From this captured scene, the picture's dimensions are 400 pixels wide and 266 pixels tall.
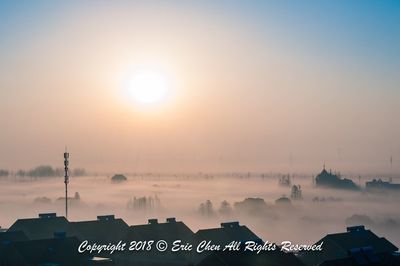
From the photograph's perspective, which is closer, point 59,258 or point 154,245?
point 59,258

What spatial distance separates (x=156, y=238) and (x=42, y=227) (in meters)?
25.3

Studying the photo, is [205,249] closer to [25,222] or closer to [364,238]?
[364,238]

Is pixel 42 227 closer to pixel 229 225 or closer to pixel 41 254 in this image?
pixel 41 254

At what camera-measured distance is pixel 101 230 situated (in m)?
148

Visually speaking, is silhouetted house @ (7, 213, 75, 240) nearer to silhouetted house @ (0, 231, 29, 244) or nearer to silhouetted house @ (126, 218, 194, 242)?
silhouetted house @ (0, 231, 29, 244)

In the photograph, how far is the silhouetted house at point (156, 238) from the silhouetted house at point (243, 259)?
2468 cm

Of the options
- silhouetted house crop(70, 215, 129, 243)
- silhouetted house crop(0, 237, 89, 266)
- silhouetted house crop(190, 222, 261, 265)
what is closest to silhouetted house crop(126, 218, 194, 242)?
silhouetted house crop(70, 215, 129, 243)

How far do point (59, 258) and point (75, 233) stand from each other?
33504mm

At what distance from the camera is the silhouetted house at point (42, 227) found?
141000 mm

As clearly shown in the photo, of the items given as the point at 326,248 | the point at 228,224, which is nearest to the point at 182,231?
the point at 228,224

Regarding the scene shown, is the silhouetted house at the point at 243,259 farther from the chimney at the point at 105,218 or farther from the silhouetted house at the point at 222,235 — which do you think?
the chimney at the point at 105,218

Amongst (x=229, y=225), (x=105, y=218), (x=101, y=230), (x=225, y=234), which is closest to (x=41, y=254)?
(x=101, y=230)

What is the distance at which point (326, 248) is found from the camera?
128m

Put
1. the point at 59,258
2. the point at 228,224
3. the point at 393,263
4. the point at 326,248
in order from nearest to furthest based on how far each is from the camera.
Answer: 1. the point at 393,263
2. the point at 59,258
3. the point at 326,248
4. the point at 228,224
